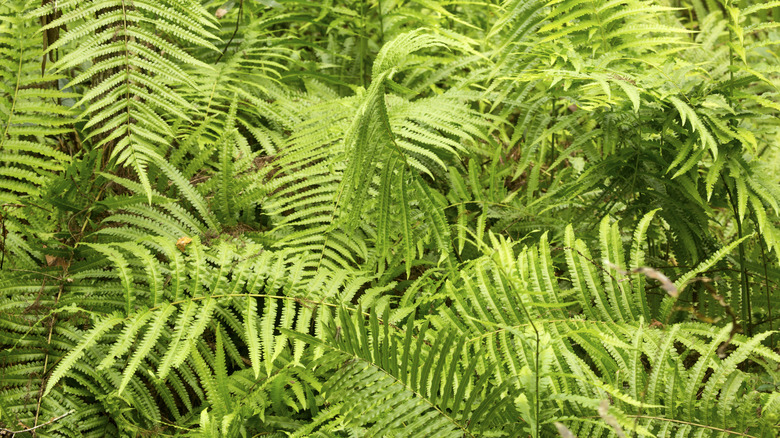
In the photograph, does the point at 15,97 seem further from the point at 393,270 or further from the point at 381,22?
the point at 381,22

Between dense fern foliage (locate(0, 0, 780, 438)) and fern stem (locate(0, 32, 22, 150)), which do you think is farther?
fern stem (locate(0, 32, 22, 150))

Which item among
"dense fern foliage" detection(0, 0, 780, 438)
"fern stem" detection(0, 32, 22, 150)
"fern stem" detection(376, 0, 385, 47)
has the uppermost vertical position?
"fern stem" detection(376, 0, 385, 47)

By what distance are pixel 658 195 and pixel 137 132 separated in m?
1.68

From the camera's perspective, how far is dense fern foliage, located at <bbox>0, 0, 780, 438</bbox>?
1286 millimetres

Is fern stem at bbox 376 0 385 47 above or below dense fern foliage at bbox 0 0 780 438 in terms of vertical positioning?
above

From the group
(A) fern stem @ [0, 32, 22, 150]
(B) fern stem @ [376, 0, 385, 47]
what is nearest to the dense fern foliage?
(A) fern stem @ [0, 32, 22, 150]

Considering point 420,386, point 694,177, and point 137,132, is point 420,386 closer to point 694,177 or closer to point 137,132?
point 694,177

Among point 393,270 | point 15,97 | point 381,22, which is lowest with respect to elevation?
point 393,270

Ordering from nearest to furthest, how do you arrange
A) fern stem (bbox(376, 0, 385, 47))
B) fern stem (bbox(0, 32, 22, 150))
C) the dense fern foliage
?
the dense fern foliage → fern stem (bbox(0, 32, 22, 150)) → fern stem (bbox(376, 0, 385, 47))

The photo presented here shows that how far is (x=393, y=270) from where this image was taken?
1.97m

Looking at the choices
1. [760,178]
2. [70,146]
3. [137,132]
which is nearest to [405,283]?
[137,132]

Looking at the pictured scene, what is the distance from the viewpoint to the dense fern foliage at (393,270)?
4.22ft

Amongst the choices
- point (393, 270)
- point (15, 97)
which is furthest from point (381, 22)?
point (15, 97)

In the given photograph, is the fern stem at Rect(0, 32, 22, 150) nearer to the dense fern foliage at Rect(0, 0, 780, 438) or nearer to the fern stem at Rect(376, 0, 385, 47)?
the dense fern foliage at Rect(0, 0, 780, 438)
